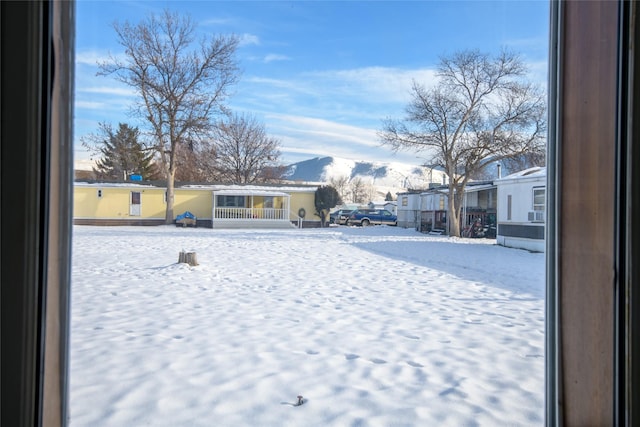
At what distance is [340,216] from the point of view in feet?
75.3

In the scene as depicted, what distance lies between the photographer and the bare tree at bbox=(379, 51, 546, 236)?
10.3 meters

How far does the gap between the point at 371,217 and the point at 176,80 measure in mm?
12975

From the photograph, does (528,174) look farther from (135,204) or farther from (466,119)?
(135,204)

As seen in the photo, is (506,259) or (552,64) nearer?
(552,64)

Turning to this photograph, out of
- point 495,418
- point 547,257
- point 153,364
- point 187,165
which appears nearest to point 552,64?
point 547,257

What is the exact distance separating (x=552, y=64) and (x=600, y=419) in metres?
1.01

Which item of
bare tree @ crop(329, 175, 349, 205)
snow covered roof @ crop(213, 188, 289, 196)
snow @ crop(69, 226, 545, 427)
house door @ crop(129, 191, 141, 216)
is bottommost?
snow @ crop(69, 226, 545, 427)

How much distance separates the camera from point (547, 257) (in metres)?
1.41

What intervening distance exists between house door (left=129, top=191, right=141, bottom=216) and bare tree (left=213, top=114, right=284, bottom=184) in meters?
4.43

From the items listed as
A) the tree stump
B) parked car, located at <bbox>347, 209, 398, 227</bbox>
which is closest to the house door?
parked car, located at <bbox>347, 209, 398, 227</bbox>

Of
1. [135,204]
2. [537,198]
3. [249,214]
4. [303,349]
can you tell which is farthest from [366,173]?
[303,349]

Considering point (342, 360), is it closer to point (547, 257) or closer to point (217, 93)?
point (547, 257)

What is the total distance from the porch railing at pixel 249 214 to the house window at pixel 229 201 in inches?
15.3

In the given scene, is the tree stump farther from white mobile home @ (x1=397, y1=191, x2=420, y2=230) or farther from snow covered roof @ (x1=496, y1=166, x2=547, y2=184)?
white mobile home @ (x1=397, y1=191, x2=420, y2=230)
